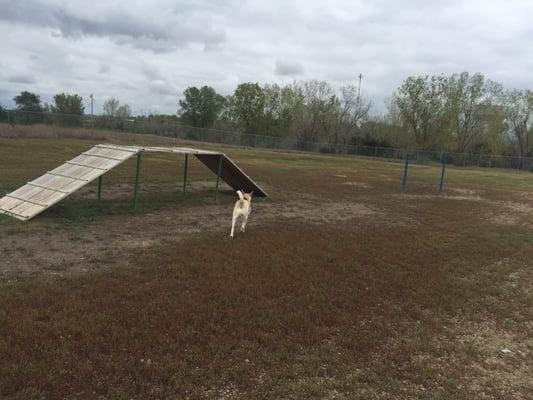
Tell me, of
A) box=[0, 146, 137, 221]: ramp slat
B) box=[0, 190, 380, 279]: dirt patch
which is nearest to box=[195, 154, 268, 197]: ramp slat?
box=[0, 190, 380, 279]: dirt patch

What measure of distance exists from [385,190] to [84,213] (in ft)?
47.4

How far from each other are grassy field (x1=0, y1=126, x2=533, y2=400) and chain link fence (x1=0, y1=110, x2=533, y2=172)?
34368mm

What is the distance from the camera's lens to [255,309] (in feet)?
17.8

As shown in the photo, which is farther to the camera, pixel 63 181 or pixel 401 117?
pixel 401 117

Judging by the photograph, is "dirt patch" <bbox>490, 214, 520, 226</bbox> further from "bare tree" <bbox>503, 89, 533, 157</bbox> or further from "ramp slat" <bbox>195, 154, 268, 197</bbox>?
"bare tree" <bbox>503, 89, 533, 157</bbox>

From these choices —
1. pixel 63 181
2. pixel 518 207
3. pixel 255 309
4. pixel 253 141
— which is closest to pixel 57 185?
pixel 63 181

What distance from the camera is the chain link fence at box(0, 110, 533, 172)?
42.6 m

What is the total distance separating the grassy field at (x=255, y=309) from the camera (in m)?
3.91

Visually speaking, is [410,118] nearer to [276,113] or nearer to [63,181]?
[276,113]

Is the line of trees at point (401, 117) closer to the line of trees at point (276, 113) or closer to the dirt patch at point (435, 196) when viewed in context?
the line of trees at point (276, 113)

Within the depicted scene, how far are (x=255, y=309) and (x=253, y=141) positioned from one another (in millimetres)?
48990

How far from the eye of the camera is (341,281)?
678 cm

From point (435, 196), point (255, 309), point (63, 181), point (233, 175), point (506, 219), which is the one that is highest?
point (233, 175)

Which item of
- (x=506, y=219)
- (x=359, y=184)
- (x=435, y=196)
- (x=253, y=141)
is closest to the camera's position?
(x=506, y=219)
